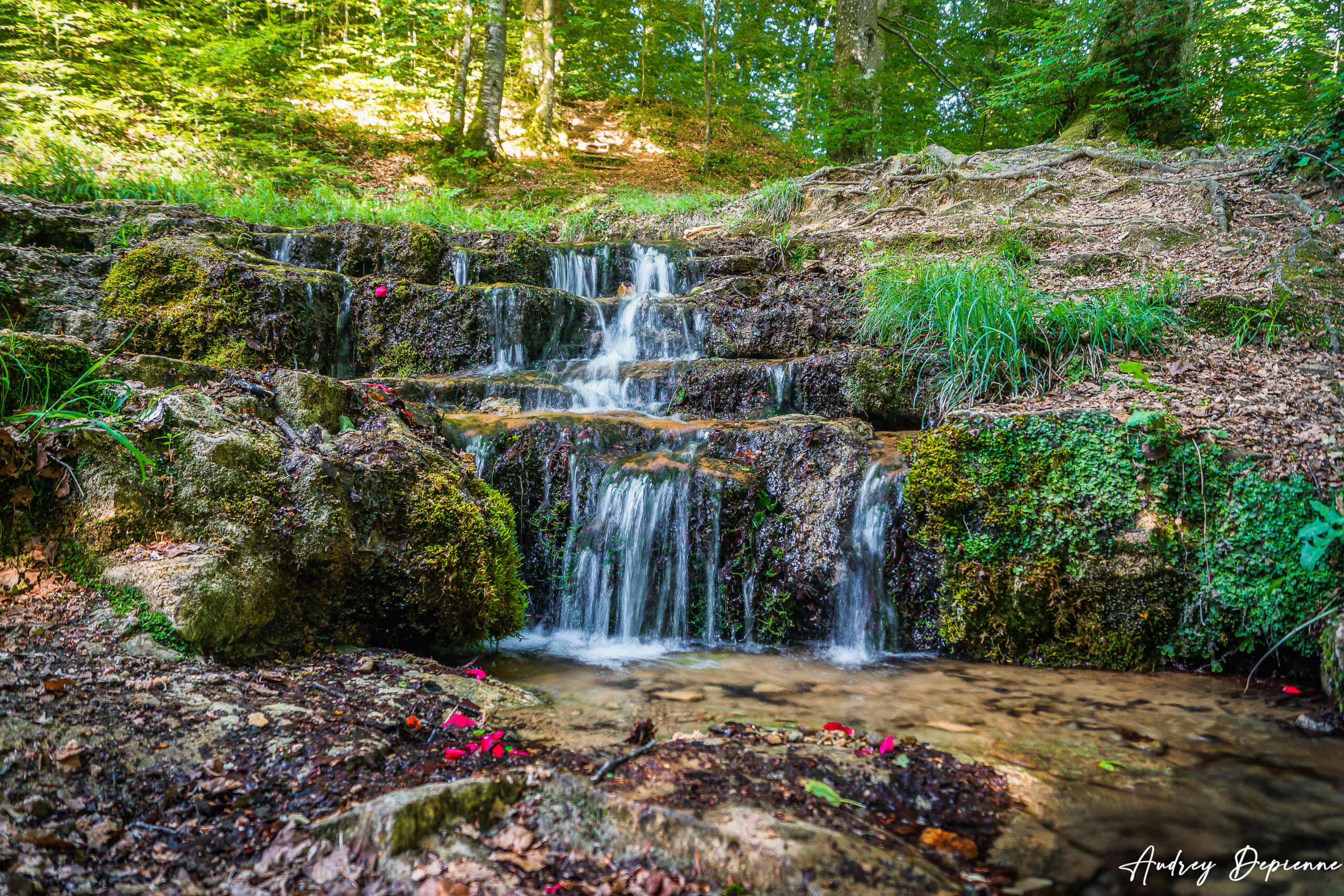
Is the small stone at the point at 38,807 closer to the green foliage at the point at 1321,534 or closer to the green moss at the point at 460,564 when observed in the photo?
the green moss at the point at 460,564

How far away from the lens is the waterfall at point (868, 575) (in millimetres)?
4133

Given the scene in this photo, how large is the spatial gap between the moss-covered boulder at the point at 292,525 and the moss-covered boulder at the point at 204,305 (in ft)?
8.86

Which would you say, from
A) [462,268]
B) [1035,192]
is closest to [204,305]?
[462,268]

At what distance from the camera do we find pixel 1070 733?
2.71m

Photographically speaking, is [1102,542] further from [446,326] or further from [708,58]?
[708,58]

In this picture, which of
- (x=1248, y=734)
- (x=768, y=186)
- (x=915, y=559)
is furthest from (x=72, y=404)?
(x=768, y=186)

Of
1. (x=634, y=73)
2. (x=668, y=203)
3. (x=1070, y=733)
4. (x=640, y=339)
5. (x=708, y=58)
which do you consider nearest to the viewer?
(x=1070, y=733)

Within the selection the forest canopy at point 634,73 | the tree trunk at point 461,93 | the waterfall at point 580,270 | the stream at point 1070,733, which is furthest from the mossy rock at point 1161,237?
the tree trunk at point 461,93

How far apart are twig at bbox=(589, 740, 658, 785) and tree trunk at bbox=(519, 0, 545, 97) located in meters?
16.9

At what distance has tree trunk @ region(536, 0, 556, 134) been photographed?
15281 mm

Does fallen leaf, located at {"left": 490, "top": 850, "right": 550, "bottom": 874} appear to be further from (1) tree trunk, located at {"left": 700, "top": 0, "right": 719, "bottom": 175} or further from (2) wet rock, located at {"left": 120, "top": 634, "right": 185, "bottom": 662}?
(1) tree trunk, located at {"left": 700, "top": 0, "right": 719, "bottom": 175}

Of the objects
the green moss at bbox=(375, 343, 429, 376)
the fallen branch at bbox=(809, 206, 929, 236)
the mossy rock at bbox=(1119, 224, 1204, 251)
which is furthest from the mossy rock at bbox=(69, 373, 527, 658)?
the fallen branch at bbox=(809, 206, 929, 236)

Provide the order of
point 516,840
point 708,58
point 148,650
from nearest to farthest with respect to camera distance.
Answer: point 516,840
point 148,650
point 708,58

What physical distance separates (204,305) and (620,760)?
5.87 metres
